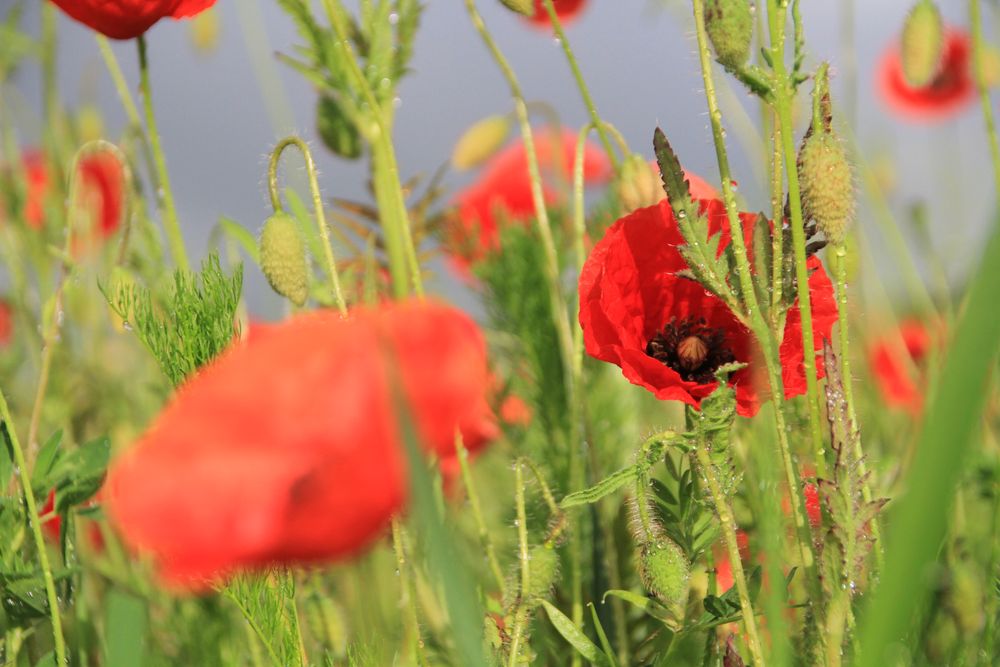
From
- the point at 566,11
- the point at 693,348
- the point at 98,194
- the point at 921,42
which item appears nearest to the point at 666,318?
the point at 693,348

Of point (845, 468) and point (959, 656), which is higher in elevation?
point (845, 468)

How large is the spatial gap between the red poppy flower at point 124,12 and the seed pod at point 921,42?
0.63 meters

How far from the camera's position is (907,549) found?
0.83 ft

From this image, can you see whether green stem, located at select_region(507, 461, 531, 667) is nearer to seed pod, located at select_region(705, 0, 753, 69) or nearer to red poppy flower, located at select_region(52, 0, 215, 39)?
seed pod, located at select_region(705, 0, 753, 69)

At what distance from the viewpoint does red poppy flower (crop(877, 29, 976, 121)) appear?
215cm

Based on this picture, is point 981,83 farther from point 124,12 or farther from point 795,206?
point 124,12

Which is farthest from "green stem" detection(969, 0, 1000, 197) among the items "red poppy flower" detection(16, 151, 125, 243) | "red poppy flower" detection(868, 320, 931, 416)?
"red poppy flower" detection(16, 151, 125, 243)

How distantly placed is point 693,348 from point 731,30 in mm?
237

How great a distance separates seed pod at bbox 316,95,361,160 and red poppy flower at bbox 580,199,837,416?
0.97 ft

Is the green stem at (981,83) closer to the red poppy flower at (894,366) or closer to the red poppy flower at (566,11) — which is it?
the red poppy flower at (566,11)

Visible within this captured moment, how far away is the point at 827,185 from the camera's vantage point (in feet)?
1.95

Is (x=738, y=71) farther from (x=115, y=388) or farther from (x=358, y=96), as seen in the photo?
(x=115, y=388)

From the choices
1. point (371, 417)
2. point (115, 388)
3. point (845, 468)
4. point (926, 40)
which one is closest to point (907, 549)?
point (371, 417)

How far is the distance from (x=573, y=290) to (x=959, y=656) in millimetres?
530
